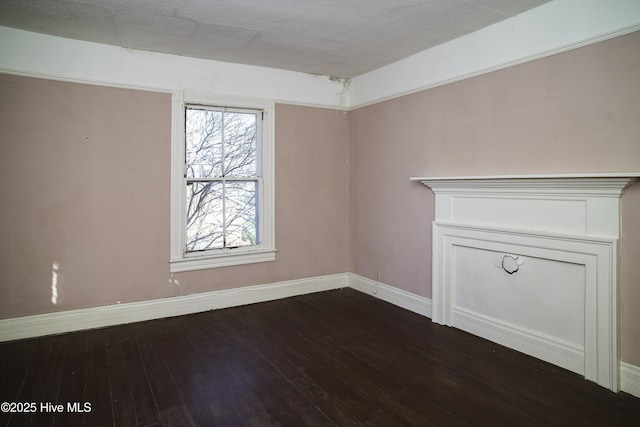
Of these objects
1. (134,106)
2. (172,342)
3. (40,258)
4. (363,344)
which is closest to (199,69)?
(134,106)

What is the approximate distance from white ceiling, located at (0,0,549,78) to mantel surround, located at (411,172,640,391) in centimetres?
121

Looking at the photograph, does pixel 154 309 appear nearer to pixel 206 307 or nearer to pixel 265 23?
pixel 206 307

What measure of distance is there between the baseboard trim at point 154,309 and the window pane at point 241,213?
513 mm

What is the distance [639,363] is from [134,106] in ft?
13.7

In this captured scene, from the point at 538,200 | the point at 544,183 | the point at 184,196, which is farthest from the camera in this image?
the point at 184,196

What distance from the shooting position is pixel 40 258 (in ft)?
10.6

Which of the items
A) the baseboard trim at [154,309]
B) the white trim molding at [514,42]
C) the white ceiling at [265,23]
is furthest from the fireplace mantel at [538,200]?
the baseboard trim at [154,309]

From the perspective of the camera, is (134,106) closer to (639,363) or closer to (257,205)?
(257,205)

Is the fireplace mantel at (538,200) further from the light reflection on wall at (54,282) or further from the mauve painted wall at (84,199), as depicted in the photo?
the light reflection on wall at (54,282)

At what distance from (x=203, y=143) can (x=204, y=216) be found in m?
0.72

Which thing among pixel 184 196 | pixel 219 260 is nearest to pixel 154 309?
pixel 219 260

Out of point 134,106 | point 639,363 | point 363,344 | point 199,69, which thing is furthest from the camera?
point 199,69

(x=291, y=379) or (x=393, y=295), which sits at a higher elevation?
(x=393, y=295)

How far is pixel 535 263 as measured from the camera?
2822 millimetres
